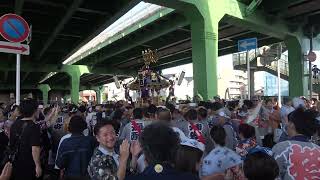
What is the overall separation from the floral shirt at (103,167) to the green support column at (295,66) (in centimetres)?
1848

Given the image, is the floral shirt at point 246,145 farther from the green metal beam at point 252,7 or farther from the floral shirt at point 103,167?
the green metal beam at point 252,7

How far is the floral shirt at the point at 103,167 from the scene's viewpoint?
3.90 metres

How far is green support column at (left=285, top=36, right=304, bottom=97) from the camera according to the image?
828 inches

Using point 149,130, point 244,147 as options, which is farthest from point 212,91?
point 149,130

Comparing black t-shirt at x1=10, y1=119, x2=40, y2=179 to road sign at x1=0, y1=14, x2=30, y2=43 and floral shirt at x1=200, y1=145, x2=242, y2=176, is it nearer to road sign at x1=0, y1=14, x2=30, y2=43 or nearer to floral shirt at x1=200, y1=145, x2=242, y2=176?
floral shirt at x1=200, y1=145, x2=242, y2=176

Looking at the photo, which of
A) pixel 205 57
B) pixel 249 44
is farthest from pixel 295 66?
pixel 249 44

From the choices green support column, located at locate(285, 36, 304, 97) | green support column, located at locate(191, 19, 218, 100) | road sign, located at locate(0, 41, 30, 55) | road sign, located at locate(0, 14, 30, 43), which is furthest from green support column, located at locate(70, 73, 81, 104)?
road sign, located at locate(0, 14, 30, 43)

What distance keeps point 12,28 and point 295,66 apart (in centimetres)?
1671

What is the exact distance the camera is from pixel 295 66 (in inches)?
A: 840

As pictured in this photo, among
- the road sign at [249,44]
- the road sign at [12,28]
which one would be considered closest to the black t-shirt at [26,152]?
the road sign at [12,28]

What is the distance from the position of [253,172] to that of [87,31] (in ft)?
58.5

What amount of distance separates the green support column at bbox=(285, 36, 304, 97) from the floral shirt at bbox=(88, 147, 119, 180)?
18484 mm

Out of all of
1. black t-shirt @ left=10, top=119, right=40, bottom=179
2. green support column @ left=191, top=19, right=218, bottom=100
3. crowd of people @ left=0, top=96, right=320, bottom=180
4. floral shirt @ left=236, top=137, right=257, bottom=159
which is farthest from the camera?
green support column @ left=191, top=19, right=218, bottom=100

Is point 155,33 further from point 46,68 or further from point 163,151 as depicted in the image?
point 163,151
